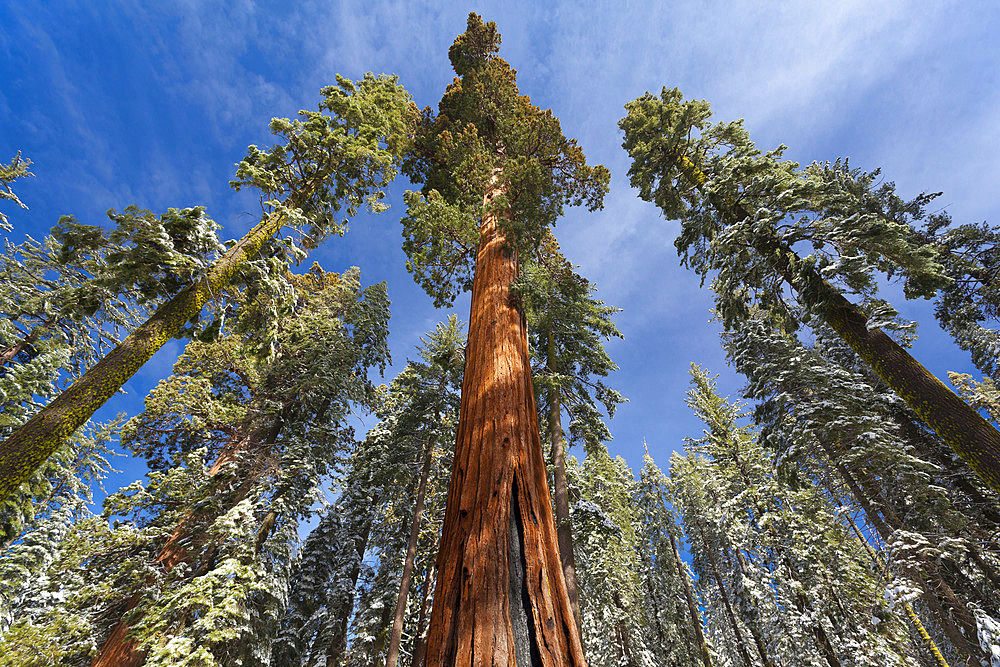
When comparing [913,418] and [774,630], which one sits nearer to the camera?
[913,418]

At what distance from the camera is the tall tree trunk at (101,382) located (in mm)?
3553

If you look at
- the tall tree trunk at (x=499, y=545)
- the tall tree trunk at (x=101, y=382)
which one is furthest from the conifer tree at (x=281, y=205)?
the tall tree trunk at (x=499, y=545)

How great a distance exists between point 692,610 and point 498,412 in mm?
27073

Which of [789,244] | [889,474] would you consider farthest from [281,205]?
[889,474]

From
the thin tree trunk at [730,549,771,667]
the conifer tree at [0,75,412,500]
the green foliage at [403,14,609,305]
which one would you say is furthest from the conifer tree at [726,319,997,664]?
the conifer tree at [0,75,412,500]

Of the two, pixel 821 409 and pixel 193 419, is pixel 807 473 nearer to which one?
pixel 821 409

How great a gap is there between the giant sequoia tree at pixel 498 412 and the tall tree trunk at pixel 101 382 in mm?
2908

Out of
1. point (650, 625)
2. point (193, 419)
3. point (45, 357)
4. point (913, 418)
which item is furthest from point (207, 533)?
point (650, 625)

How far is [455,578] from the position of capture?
6.32 ft

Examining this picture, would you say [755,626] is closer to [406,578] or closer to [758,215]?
[406,578]

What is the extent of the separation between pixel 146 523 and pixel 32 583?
27.7 feet

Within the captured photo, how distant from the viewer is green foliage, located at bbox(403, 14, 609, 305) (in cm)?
586

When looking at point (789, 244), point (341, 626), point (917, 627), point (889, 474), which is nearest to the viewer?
point (789, 244)

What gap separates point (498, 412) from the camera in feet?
9.00
